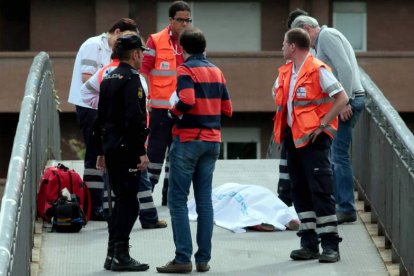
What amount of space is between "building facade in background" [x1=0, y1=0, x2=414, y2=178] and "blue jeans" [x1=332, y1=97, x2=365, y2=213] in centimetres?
2140

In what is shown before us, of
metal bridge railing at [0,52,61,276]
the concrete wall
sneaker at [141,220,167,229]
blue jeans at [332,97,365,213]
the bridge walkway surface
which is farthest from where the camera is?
the concrete wall

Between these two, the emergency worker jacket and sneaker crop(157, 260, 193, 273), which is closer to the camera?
sneaker crop(157, 260, 193, 273)

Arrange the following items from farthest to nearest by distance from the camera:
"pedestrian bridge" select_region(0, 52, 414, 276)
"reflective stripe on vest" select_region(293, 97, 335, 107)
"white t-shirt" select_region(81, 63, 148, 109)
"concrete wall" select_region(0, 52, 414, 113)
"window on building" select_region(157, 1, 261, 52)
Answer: "window on building" select_region(157, 1, 261, 52) → "concrete wall" select_region(0, 52, 414, 113) → "white t-shirt" select_region(81, 63, 148, 109) → "reflective stripe on vest" select_region(293, 97, 335, 107) → "pedestrian bridge" select_region(0, 52, 414, 276)

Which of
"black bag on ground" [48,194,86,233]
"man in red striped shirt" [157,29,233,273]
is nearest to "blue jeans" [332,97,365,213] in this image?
"man in red striped shirt" [157,29,233,273]

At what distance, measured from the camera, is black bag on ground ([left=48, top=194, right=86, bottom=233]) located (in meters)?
13.5

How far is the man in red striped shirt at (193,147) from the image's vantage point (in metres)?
12.2

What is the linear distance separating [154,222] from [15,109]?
21.9m

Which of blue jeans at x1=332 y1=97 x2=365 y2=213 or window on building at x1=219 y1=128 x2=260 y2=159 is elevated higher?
blue jeans at x1=332 y1=97 x2=365 y2=213

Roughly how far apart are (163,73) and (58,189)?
59.5 inches

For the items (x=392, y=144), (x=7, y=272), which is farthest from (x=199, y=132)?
(x=7, y=272)

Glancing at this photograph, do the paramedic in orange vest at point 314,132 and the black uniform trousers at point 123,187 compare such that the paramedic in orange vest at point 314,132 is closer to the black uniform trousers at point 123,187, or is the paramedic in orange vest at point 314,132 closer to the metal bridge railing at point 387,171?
the metal bridge railing at point 387,171

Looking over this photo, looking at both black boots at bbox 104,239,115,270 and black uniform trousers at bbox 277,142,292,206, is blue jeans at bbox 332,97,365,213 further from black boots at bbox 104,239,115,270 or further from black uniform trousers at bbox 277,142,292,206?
black boots at bbox 104,239,115,270

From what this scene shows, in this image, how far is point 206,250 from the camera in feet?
40.1

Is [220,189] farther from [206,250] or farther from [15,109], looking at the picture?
[15,109]
